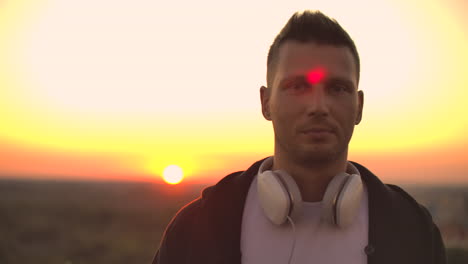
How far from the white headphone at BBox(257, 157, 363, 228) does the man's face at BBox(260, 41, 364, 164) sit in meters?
0.13

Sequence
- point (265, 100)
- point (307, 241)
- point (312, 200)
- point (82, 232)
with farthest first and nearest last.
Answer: point (82, 232)
point (265, 100)
point (312, 200)
point (307, 241)

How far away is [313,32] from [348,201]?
87 cm

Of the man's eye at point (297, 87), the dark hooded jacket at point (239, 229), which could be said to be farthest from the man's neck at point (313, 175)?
the man's eye at point (297, 87)

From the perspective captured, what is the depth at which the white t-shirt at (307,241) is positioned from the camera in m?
2.93

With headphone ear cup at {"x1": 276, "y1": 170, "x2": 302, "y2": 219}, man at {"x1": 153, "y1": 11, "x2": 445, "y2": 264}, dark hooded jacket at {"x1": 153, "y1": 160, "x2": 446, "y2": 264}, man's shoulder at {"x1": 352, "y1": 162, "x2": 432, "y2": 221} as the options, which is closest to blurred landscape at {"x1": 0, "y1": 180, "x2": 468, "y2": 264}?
man's shoulder at {"x1": 352, "y1": 162, "x2": 432, "y2": 221}

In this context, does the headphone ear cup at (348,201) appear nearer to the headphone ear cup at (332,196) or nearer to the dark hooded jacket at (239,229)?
the headphone ear cup at (332,196)

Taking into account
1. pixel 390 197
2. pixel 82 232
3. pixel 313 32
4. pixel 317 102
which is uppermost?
pixel 313 32

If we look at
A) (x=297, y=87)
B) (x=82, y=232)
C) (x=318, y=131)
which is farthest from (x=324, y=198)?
(x=82, y=232)

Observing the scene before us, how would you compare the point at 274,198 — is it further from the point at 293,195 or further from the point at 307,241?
the point at 307,241

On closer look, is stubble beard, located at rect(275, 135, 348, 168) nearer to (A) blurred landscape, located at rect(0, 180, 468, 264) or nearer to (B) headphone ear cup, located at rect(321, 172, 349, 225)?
(B) headphone ear cup, located at rect(321, 172, 349, 225)

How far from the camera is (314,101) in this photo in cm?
294

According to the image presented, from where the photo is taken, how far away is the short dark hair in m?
3.04

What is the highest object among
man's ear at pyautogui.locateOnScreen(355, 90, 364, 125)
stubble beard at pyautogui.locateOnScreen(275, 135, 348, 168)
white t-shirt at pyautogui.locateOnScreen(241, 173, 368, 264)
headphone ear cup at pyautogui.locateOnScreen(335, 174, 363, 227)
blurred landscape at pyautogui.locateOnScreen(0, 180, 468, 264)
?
man's ear at pyautogui.locateOnScreen(355, 90, 364, 125)

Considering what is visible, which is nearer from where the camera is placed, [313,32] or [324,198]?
[324,198]
